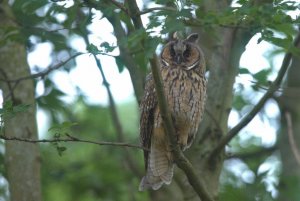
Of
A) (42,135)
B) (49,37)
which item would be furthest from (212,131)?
(42,135)

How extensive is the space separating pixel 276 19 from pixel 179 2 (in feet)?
1.67

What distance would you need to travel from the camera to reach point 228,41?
17.0ft

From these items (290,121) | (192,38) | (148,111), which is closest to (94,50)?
(148,111)

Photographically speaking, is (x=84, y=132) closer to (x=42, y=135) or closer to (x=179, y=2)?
(x=42, y=135)

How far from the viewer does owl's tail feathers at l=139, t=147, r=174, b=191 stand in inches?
194

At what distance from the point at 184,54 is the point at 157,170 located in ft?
2.92

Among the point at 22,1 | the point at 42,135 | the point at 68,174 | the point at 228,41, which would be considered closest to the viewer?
the point at 22,1

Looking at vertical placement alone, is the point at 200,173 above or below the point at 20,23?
below

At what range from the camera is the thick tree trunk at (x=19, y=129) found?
4.62m

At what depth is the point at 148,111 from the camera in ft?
15.7

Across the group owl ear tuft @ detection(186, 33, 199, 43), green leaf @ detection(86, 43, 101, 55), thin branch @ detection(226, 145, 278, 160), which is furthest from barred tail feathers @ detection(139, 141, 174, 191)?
green leaf @ detection(86, 43, 101, 55)

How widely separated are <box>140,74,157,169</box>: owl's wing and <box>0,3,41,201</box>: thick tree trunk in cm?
78

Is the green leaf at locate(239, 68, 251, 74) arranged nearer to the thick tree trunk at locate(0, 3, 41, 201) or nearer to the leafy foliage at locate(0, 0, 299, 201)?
the leafy foliage at locate(0, 0, 299, 201)

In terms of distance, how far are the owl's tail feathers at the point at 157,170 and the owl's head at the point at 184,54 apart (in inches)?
26.3
